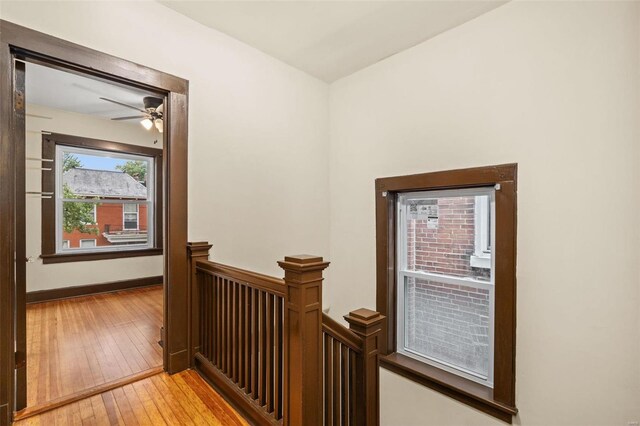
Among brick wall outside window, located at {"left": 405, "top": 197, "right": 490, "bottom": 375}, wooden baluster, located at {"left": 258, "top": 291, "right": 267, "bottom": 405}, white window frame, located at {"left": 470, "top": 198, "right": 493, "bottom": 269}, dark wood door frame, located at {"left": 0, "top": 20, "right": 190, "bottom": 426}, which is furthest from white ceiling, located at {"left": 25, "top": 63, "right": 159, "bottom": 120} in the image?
white window frame, located at {"left": 470, "top": 198, "right": 493, "bottom": 269}

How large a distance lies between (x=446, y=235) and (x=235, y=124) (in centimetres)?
215

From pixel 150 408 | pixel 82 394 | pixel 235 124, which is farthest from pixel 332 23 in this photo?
pixel 82 394

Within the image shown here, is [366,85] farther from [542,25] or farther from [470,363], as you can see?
[470,363]

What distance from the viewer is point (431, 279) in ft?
9.10

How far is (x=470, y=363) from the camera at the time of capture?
A: 2541 mm

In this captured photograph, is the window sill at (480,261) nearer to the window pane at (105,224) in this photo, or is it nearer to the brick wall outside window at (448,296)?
the brick wall outside window at (448,296)

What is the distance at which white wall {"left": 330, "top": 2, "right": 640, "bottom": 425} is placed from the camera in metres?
1.78

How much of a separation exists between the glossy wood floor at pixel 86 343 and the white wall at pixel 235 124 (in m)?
1.09

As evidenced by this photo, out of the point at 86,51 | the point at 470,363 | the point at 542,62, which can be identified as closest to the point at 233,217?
the point at 86,51

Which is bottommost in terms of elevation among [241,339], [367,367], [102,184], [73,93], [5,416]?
[5,416]

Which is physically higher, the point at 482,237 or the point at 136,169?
the point at 136,169

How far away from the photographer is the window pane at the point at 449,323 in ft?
8.13

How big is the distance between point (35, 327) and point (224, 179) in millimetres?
2606

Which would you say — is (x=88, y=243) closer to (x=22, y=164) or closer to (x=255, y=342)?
(x=22, y=164)
